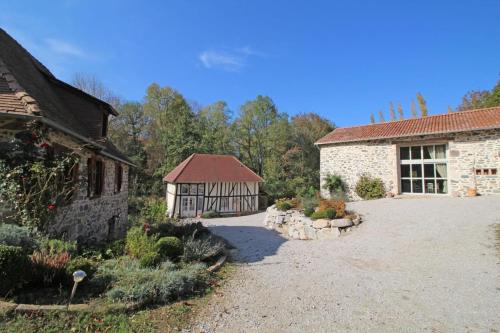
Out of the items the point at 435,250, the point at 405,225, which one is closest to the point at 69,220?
the point at 435,250

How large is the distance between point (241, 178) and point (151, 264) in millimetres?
14869

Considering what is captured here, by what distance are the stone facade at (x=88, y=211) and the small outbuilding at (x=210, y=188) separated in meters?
7.86

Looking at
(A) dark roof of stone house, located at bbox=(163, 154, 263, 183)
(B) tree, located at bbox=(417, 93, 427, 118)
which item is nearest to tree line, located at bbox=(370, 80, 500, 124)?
(B) tree, located at bbox=(417, 93, 427, 118)

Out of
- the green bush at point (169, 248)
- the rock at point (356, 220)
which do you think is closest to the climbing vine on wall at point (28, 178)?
the green bush at point (169, 248)

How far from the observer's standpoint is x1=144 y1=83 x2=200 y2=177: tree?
23.5 meters

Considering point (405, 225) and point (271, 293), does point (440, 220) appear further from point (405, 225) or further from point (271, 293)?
point (271, 293)

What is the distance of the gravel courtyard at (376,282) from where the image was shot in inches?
122

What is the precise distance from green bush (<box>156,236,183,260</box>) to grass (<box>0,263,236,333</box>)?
1549mm

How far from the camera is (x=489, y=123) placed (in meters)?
10.5

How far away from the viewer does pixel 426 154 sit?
12102mm

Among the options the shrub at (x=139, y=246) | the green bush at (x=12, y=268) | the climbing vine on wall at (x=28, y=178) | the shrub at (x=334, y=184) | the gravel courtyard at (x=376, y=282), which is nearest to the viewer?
the green bush at (x=12, y=268)

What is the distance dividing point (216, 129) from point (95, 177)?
67.6 feet

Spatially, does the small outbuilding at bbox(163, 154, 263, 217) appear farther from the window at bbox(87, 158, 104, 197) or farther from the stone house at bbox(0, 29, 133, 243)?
the window at bbox(87, 158, 104, 197)

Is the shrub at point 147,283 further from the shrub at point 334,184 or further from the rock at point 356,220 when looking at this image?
the shrub at point 334,184
